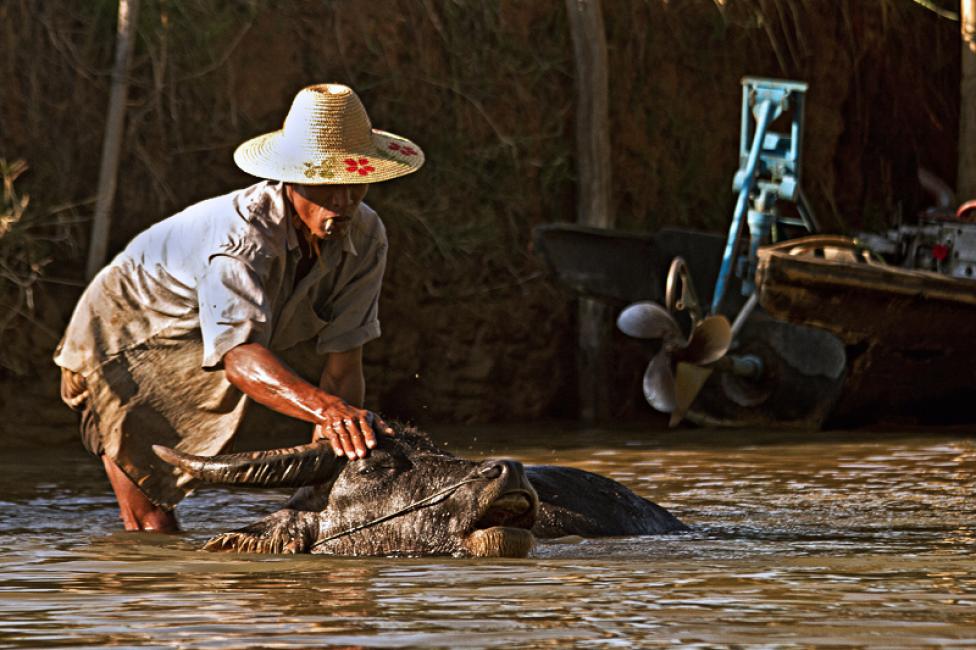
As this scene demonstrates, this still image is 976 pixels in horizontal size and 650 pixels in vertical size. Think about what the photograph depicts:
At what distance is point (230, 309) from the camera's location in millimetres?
4918

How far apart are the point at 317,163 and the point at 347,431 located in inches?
32.9

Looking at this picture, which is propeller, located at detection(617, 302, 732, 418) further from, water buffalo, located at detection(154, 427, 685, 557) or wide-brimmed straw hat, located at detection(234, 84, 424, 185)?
water buffalo, located at detection(154, 427, 685, 557)

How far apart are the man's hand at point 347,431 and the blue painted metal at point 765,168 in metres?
6.17

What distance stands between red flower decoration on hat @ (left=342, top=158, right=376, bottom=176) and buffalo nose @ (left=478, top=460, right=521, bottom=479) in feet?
3.13

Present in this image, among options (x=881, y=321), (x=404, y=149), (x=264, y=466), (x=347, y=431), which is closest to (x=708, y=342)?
(x=881, y=321)

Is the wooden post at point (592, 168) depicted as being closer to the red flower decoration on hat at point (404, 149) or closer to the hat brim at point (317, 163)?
the red flower decoration on hat at point (404, 149)

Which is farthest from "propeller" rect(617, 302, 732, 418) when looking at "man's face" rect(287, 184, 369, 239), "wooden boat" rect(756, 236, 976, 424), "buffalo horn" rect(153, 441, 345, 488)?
"buffalo horn" rect(153, 441, 345, 488)

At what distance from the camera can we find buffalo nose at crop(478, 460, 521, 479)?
15.2 ft

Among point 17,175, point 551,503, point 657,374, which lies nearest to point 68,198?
point 17,175

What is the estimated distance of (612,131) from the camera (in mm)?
11961

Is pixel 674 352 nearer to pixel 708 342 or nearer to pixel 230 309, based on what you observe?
pixel 708 342

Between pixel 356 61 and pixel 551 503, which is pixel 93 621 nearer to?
pixel 551 503

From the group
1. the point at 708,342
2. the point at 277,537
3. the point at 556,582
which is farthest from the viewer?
the point at 708,342

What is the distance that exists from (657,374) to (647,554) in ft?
16.5
